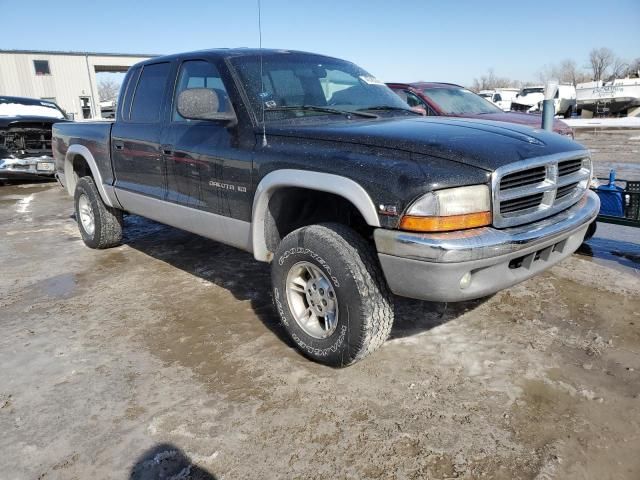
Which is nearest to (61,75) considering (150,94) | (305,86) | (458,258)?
(150,94)

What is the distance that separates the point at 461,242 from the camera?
2.38 m

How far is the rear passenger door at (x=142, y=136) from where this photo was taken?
4.13 m

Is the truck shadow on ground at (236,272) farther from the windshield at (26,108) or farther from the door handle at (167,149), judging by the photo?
the windshield at (26,108)

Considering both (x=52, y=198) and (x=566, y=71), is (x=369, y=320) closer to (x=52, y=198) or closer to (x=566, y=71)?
(x=52, y=198)

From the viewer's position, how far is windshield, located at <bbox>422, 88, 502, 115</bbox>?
8.03 m

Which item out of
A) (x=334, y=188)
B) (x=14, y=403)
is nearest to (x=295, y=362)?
(x=334, y=188)

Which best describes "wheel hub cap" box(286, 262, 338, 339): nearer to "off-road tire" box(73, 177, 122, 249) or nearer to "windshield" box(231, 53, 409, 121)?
"windshield" box(231, 53, 409, 121)

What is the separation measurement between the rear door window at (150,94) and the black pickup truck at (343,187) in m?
0.02

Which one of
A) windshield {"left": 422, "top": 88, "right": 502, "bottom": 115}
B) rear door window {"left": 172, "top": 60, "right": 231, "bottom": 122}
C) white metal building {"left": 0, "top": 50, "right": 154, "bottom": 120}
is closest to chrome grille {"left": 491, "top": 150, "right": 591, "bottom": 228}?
rear door window {"left": 172, "top": 60, "right": 231, "bottom": 122}

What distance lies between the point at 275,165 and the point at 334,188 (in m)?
0.55

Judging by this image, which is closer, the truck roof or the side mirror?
the side mirror

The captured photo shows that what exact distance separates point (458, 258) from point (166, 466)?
1.64 metres

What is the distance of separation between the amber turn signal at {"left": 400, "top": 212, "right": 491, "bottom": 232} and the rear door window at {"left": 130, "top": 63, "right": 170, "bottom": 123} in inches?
104

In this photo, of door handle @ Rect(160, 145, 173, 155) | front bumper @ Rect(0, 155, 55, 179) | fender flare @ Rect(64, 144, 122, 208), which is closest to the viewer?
door handle @ Rect(160, 145, 173, 155)
